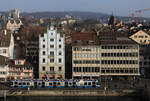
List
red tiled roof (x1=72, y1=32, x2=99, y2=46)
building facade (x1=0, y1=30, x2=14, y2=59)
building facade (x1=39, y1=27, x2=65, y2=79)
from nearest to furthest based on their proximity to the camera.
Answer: building facade (x1=39, y1=27, x2=65, y2=79) < red tiled roof (x1=72, y1=32, x2=99, y2=46) < building facade (x1=0, y1=30, x2=14, y2=59)

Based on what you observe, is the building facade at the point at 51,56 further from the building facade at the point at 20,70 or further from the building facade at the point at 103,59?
the building facade at the point at 103,59

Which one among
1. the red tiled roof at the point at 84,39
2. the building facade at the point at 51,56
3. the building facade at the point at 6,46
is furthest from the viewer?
the building facade at the point at 6,46

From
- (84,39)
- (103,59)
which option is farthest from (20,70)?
(103,59)

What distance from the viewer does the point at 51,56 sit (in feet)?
283

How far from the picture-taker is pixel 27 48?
340 ft

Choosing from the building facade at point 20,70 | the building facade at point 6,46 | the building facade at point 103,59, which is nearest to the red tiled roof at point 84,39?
the building facade at point 103,59

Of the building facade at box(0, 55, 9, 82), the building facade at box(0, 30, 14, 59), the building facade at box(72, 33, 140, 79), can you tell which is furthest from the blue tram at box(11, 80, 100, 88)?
the building facade at box(0, 30, 14, 59)

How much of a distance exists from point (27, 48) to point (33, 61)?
698 cm

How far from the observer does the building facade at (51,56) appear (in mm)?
85938

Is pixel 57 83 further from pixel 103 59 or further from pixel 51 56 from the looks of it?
pixel 103 59

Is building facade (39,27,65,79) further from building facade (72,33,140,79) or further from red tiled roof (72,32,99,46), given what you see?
red tiled roof (72,32,99,46)

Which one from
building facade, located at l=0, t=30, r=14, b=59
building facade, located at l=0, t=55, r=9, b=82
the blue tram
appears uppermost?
building facade, located at l=0, t=30, r=14, b=59

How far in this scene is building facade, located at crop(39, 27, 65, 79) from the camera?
85938mm

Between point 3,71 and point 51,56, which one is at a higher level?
point 51,56
